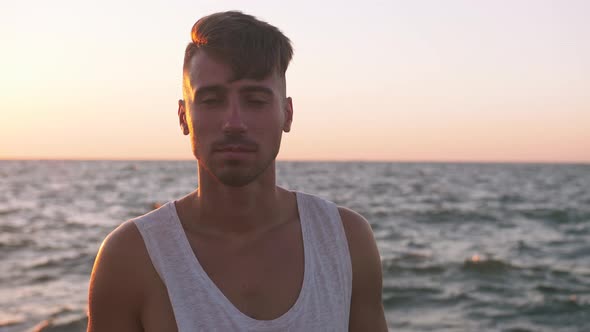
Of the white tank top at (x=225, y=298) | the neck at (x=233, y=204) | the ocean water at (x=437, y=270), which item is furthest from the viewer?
the ocean water at (x=437, y=270)

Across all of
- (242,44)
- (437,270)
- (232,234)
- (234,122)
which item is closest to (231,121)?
(234,122)

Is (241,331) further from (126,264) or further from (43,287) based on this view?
(43,287)

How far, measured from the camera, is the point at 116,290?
2.10m

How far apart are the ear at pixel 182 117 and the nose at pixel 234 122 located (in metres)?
0.24

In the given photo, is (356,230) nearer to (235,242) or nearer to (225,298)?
(235,242)

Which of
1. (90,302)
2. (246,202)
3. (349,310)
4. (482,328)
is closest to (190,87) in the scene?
(246,202)

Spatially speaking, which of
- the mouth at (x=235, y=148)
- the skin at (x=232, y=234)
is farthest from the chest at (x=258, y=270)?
the mouth at (x=235, y=148)

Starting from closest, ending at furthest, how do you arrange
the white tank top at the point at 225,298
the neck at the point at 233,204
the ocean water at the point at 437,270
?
the white tank top at the point at 225,298 → the neck at the point at 233,204 → the ocean water at the point at 437,270

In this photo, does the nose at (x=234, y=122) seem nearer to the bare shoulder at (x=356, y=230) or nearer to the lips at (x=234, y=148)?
the lips at (x=234, y=148)

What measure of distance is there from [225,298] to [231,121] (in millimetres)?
563

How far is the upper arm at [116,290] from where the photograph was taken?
2098mm

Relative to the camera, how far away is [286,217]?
7.80 ft

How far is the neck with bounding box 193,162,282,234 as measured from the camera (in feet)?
7.37

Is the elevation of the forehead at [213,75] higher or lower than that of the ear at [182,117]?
higher
